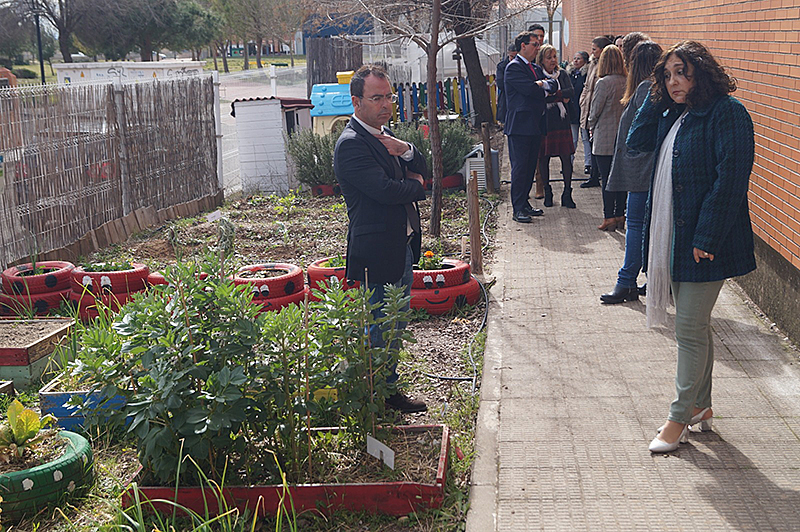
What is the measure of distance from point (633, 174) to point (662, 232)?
2.51m

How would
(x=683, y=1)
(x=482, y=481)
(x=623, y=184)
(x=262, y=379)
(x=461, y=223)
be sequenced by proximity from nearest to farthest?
(x=262, y=379) < (x=482, y=481) < (x=623, y=184) < (x=683, y=1) < (x=461, y=223)

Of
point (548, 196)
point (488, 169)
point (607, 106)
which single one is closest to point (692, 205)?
point (607, 106)

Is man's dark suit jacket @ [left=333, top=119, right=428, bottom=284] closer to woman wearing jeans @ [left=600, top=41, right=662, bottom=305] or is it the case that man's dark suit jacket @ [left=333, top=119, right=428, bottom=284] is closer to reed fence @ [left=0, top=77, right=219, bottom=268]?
woman wearing jeans @ [left=600, top=41, right=662, bottom=305]

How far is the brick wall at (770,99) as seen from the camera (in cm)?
601

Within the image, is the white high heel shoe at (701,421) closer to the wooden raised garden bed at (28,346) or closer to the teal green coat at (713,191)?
the teal green coat at (713,191)

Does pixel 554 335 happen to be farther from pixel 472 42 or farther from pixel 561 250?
pixel 472 42

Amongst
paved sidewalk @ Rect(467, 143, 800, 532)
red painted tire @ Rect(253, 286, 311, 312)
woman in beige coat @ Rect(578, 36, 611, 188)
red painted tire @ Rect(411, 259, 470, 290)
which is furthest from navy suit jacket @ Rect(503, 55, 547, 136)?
red painted tire @ Rect(253, 286, 311, 312)

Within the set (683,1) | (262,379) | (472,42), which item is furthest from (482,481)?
(472,42)

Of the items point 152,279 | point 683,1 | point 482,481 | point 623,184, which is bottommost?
point 482,481

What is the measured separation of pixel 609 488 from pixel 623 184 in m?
3.47

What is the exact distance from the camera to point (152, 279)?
23.7 feet

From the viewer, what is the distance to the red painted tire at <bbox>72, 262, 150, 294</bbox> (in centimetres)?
702

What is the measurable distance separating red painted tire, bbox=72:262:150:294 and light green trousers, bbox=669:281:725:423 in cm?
462

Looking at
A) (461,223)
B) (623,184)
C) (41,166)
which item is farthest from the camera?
(461,223)
